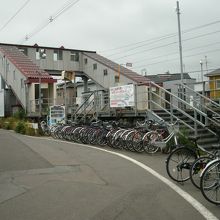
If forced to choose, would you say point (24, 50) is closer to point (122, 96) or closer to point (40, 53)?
point (40, 53)

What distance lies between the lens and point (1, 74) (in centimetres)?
4350

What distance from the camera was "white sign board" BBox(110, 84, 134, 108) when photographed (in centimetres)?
1813

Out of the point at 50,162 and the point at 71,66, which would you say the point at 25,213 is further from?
the point at 71,66

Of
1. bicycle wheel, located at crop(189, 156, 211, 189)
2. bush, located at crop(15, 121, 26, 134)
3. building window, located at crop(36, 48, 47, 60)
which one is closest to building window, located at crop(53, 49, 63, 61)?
building window, located at crop(36, 48, 47, 60)

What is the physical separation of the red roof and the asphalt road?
2314 cm

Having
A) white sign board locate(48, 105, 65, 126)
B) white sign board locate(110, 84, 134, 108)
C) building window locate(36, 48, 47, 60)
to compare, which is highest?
building window locate(36, 48, 47, 60)

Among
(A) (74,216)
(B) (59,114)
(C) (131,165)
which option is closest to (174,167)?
(C) (131,165)

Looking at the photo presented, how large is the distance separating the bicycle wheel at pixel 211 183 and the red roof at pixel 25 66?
1150 inches

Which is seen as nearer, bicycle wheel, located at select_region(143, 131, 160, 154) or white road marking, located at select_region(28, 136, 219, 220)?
white road marking, located at select_region(28, 136, 219, 220)

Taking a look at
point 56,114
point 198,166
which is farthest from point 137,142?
point 56,114

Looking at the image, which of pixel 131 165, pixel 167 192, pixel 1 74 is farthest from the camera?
pixel 1 74

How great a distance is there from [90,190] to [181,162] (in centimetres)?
202

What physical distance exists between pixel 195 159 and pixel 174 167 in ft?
2.15

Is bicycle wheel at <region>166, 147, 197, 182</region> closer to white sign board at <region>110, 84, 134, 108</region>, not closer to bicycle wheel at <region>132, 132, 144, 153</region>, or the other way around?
bicycle wheel at <region>132, 132, 144, 153</region>
